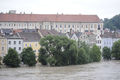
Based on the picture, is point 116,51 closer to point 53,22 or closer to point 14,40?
point 14,40

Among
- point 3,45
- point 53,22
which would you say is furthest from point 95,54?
point 53,22

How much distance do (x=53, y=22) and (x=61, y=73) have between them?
72.4 meters

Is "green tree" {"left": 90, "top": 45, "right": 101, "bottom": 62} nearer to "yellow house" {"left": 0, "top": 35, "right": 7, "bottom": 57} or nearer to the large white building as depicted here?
"yellow house" {"left": 0, "top": 35, "right": 7, "bottom": 57}

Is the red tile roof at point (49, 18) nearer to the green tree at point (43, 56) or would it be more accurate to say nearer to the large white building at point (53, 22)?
the large white building at point (53, 22)

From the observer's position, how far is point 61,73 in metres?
60.4

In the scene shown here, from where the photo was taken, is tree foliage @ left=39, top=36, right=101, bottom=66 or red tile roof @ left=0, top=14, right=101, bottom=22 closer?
tree foliage @ left=39, top=36, right=101, bottom=66

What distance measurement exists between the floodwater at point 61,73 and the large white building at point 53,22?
61692 mm

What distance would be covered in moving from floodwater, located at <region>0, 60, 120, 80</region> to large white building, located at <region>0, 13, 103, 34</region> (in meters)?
61.7

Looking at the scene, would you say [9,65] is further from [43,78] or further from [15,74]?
[43,78]

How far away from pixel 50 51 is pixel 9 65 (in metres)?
6.58

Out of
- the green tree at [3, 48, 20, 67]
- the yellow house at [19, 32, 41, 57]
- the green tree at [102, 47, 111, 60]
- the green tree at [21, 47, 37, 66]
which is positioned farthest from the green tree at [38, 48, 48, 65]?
the green tree at [102, 47, 111, 60]

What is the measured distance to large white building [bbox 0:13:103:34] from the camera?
131250 mm

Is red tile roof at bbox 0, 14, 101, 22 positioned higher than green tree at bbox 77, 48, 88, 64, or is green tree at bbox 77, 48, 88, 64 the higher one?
red tile roof at bbox 0, 14, 101, 22

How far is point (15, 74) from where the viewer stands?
2306 inches
